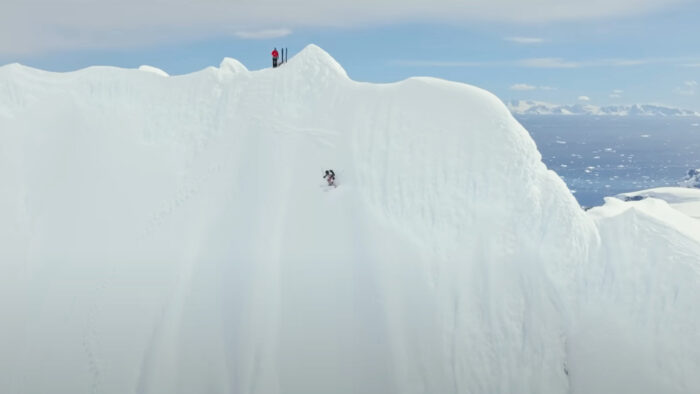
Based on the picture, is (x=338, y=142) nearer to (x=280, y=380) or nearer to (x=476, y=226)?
(x=476, y=226)

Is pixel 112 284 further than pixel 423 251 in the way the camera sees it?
Yes

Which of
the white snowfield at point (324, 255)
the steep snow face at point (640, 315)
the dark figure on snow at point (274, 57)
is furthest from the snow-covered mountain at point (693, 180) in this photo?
the dark figure on snow at point (274, 57)

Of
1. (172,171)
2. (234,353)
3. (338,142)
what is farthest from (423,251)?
(172,171)

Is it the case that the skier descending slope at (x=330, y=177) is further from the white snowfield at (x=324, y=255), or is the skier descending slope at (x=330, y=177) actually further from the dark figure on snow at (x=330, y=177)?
the white snowfield at (x=324, y=255)

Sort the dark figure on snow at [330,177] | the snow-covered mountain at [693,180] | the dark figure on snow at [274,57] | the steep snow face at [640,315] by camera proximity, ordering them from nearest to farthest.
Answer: the steep snow face at [640,315] → the dark figure on snow at [330,177] → the dark figure on snow at [274,57] → the snow-covered mountain at [693,180]

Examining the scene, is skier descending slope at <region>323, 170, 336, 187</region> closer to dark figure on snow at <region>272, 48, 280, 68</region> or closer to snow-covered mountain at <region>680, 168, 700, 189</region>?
dark figure on snow at <region>272, 48, 280, 68</region>

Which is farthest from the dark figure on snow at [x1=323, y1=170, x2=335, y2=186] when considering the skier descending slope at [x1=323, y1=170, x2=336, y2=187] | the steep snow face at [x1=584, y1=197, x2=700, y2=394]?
the steep snow face at [x1=584, y1=197, x2=700, y2=394]

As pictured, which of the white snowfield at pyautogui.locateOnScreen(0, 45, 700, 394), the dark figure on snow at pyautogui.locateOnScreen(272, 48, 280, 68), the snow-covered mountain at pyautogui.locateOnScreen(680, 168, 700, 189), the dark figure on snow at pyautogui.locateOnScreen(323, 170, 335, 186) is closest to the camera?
the white snowfield at pyautogui.locateOnScreen(0, 45, 700, 394)

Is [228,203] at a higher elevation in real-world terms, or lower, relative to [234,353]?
higher
